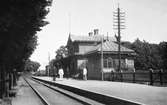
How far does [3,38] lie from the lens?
14719 millimetres

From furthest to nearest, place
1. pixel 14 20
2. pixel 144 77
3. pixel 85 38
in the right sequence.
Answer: pixel 85 38, pixel 144 77, pixel 14 20

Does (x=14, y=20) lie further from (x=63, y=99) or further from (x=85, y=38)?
(x=85, y=38)

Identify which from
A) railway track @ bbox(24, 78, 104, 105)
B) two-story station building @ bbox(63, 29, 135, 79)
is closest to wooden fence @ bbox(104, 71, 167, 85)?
railway track @ bbox(24, 78, 104, 105)

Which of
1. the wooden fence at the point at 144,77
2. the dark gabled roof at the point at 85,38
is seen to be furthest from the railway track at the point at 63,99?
the dark gabled roof at the point at 85,38

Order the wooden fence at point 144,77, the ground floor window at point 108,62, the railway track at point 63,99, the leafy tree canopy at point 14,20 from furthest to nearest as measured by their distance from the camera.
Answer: the ground floor window at point 108,62 → the wooden fence at point 144,77 → the railway track at point 63,99 → the leafy tree canopy at point 14,20

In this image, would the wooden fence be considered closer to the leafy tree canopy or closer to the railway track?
the railway track

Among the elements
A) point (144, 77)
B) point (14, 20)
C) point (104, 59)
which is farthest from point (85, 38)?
point (14, 20)

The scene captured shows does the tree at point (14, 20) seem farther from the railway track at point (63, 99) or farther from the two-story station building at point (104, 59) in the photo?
the two-story station building at point (104, 59)

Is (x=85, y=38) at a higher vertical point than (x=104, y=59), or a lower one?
higher

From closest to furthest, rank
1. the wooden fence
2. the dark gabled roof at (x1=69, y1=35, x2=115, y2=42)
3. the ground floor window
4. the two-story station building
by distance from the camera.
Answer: the wooden fence
the two-story station building
the ground floor window
the dark gabled roof at (x1=69, y1=35, x2=115, y2=42)

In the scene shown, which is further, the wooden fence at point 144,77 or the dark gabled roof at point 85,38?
the dark gabled roof at point 85,38

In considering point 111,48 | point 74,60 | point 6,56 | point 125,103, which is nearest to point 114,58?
point 111,48

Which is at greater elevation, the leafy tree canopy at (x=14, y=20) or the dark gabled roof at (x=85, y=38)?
the dark gabled roof at (x=85, y=38)

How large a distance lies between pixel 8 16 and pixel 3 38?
8.10 ft
